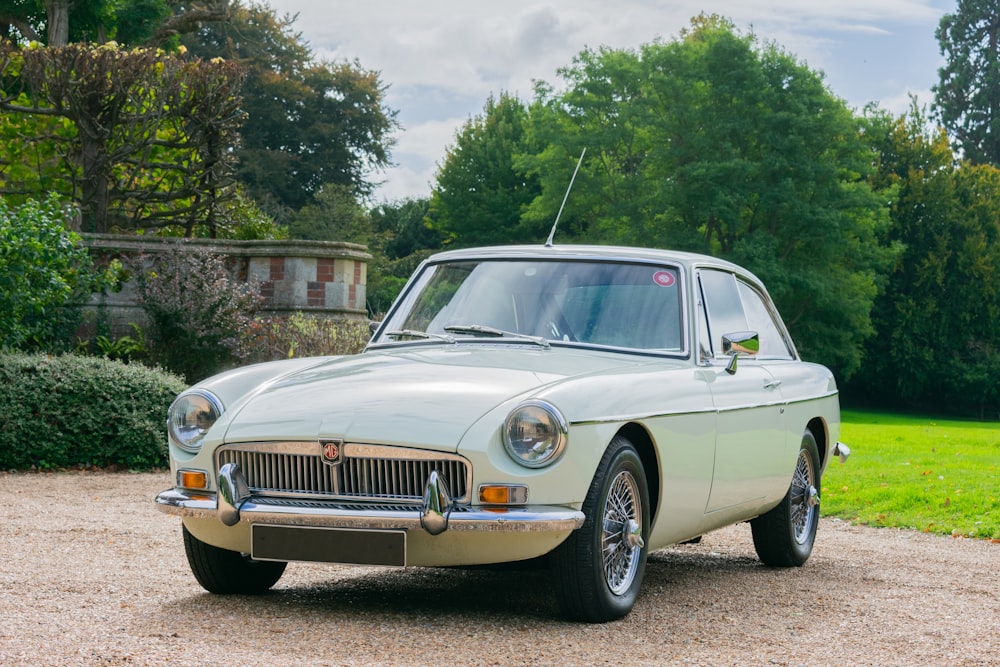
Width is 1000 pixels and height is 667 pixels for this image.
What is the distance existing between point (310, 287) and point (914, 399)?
126ft

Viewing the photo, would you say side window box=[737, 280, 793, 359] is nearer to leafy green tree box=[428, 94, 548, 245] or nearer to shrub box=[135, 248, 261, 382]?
shrub box=[135, 248, 261, 382]

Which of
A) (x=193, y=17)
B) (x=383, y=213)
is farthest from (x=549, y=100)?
(x=193, y=17)

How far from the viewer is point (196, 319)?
657 inches

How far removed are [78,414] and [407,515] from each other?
8.07 m

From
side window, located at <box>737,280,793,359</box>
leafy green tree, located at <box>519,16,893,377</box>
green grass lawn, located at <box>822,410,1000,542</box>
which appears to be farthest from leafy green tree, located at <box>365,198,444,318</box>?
side window, located at <box>737,280,793,359</box>

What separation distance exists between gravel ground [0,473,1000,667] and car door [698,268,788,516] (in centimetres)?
50

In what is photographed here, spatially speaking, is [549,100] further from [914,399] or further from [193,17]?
[193,17]

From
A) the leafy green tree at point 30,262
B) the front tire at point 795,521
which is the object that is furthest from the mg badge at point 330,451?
the leafy green tree at point 30,262

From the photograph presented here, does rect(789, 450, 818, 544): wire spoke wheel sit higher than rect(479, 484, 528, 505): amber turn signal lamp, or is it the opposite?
rect(479, 484, 528, 505): amber turn signal lamp

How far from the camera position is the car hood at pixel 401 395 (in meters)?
5.03

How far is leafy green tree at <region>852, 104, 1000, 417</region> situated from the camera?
4909 cm

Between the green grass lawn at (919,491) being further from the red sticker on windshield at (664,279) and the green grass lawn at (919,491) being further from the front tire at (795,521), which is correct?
the red sticker on windshield at (664,279)

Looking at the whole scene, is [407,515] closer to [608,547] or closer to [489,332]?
[608,547]

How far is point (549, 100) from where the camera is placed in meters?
50.0
